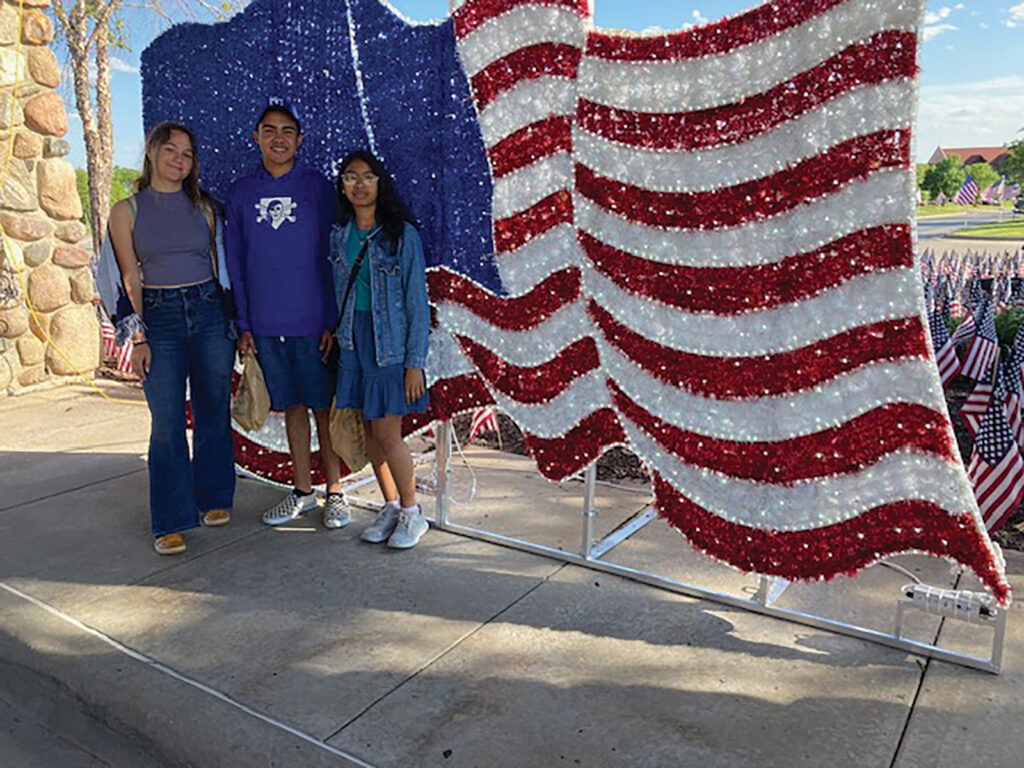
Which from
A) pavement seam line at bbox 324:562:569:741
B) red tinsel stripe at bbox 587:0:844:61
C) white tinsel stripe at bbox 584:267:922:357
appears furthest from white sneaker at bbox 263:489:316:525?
red tinsel stripe at bbox 587:0:844:61

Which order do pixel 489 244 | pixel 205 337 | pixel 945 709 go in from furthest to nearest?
pixel 205 337 < pixel 489 244 < pixel 945 709

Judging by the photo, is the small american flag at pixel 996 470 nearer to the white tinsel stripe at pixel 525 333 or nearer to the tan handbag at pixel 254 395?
the white tinsel stripe at pixel 525 333

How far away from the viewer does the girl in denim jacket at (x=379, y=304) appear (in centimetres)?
355

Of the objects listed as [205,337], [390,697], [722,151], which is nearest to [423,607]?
[390,697]

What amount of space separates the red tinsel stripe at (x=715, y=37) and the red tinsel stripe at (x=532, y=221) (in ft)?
1.91

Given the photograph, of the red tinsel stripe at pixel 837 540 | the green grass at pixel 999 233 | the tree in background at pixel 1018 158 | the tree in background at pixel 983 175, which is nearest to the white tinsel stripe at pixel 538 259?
the red tinsel stripe at pixel 837 540

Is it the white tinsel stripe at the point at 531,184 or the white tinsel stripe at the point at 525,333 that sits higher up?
the white tinsel stripe at the point at 531,184

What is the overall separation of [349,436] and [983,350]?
4.75 m

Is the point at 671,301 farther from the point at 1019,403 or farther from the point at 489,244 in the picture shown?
the point at 1019,403

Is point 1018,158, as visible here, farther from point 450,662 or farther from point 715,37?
point 450,662

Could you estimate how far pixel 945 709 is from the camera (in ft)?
8.51

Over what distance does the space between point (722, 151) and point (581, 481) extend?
2.36m

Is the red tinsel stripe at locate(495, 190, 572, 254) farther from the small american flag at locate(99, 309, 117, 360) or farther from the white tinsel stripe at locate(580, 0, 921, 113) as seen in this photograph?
the small american flag at locate(99, 309, 117, 360)

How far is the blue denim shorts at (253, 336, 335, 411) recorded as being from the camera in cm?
388
